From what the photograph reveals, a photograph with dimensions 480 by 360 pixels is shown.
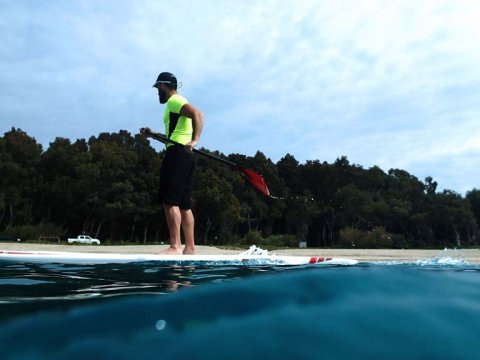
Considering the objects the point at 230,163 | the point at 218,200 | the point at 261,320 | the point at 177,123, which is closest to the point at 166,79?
the point at 177,123

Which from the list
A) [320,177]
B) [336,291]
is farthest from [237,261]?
[320,177]

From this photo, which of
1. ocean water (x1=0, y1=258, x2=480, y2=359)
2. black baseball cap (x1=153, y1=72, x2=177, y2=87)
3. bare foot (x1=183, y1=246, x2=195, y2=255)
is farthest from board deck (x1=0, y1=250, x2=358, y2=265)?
black baseball cap (x1=153, y1=72, x2=177, y2=87)

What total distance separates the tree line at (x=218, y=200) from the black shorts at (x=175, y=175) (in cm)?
1753

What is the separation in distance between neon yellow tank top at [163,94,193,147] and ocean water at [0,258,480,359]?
2593 millimetres

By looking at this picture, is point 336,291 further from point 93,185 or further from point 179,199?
point 93,185

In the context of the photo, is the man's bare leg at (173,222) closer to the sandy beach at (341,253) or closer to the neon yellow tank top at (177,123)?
the neon yellow tank top at (177,123)

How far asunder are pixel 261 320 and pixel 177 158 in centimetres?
304

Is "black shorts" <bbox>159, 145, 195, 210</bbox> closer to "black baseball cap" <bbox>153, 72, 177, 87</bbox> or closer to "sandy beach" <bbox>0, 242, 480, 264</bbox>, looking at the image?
"black baseball cap" <bbox>153, 72, 177, 87</bbox>

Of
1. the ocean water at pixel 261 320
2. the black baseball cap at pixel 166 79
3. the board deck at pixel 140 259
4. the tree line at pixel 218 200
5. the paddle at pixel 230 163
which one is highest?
the tree line at pixel 218 200

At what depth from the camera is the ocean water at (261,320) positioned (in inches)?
42.5

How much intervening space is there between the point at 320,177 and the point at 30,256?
33.9 meters

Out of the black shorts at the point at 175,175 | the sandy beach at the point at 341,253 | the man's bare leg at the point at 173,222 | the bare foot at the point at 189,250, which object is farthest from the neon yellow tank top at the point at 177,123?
the sandy beach at the point at 341,253

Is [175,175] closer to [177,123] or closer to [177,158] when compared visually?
[177,158]

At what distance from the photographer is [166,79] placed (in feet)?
14.4
